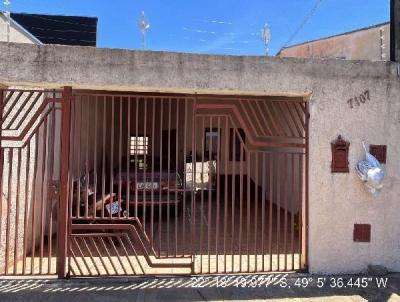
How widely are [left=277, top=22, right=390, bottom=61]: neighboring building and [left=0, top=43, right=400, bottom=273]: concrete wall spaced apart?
324 inches

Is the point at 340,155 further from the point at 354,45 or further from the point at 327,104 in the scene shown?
the point at 354,45

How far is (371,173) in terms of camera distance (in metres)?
4.13

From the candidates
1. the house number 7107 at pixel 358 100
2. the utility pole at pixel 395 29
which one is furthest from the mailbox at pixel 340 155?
the utility pole at pixel 395 29

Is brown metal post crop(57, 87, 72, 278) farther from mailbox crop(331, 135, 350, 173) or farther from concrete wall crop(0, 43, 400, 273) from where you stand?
mailbox crop(331, 135, 350, 173)

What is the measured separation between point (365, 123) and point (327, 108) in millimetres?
524

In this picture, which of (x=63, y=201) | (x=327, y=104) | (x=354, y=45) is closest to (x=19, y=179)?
(x=63, y=201)

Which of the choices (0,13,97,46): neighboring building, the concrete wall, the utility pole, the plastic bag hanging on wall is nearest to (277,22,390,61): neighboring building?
the utility pole

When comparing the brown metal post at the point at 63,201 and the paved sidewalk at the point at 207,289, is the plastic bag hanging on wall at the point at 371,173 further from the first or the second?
the brown metal post at the point at 63,201

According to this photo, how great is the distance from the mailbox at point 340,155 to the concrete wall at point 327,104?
0.06 metres

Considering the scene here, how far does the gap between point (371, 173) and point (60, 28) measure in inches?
511

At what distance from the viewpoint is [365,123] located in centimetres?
434

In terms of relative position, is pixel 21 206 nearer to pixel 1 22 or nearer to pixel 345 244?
pixel 1 22

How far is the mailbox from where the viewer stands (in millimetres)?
4277

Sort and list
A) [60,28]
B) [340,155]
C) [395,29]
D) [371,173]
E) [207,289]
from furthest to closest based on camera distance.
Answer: [60,28]
[395,29]
[340,155]
[371,173]
[207,289]
